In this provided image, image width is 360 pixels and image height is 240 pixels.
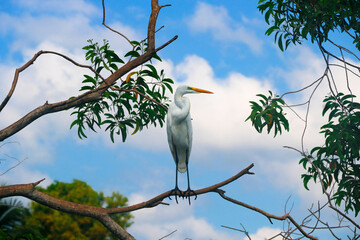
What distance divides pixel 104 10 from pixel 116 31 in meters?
0.26

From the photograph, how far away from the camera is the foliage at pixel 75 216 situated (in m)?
12.6

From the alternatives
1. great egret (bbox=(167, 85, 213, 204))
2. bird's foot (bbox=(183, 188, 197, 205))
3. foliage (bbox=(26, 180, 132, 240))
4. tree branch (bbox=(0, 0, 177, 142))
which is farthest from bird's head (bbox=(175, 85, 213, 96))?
foliage (bbox=(26, 180, 132, 240))

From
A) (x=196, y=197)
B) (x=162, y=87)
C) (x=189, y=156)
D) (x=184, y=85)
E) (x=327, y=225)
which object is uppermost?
(x=162, y=87)

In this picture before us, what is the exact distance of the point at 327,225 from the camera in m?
3.57

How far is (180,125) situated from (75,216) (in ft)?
34.2

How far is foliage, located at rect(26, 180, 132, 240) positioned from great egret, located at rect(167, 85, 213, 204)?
902 centimetres

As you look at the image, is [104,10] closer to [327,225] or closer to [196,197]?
[196,197]

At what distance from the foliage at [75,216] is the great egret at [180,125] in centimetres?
902

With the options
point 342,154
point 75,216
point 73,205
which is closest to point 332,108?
point 342,154

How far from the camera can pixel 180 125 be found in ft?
14.6

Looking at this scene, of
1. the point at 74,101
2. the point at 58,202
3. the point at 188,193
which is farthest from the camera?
the point at 74,101

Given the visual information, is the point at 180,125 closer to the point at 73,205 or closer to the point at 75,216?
the point at 73,205

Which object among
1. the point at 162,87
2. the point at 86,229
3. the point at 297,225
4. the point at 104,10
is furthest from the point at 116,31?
the point at 86,229

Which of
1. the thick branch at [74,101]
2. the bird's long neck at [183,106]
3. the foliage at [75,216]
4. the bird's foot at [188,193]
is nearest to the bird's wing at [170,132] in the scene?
the bird's long neck at [183,106]
